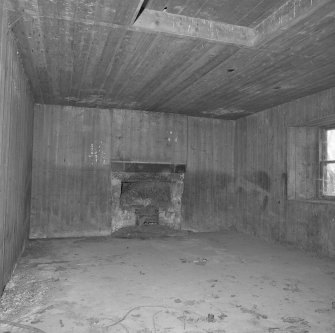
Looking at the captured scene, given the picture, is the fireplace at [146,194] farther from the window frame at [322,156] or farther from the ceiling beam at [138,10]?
the ceiling beam at [138,10]

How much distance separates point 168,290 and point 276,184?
3529 millimetres

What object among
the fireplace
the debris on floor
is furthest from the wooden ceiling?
the debris on floor

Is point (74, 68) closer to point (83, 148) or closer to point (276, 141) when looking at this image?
point (83, 148)

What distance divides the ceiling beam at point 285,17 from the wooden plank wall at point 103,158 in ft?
13.3

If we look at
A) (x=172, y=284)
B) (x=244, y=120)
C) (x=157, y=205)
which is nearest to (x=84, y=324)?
(x=172, y=284)

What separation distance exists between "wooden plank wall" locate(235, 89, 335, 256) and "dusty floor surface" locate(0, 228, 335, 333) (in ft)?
1.60

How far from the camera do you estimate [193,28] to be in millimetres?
3275

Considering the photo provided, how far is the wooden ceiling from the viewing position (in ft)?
9.67

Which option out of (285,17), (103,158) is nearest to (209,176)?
(103,158)

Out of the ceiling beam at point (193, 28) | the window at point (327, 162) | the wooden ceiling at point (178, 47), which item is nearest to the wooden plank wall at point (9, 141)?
the wooden ceiling at point (178, 47)

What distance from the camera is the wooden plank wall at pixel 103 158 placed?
6.49 meters

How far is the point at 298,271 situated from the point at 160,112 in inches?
168

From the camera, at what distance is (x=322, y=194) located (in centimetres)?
577

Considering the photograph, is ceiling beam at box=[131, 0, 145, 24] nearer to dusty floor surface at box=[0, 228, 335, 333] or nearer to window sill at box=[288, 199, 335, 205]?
dusty floor surface at box=[0, 228, 335, 333]
